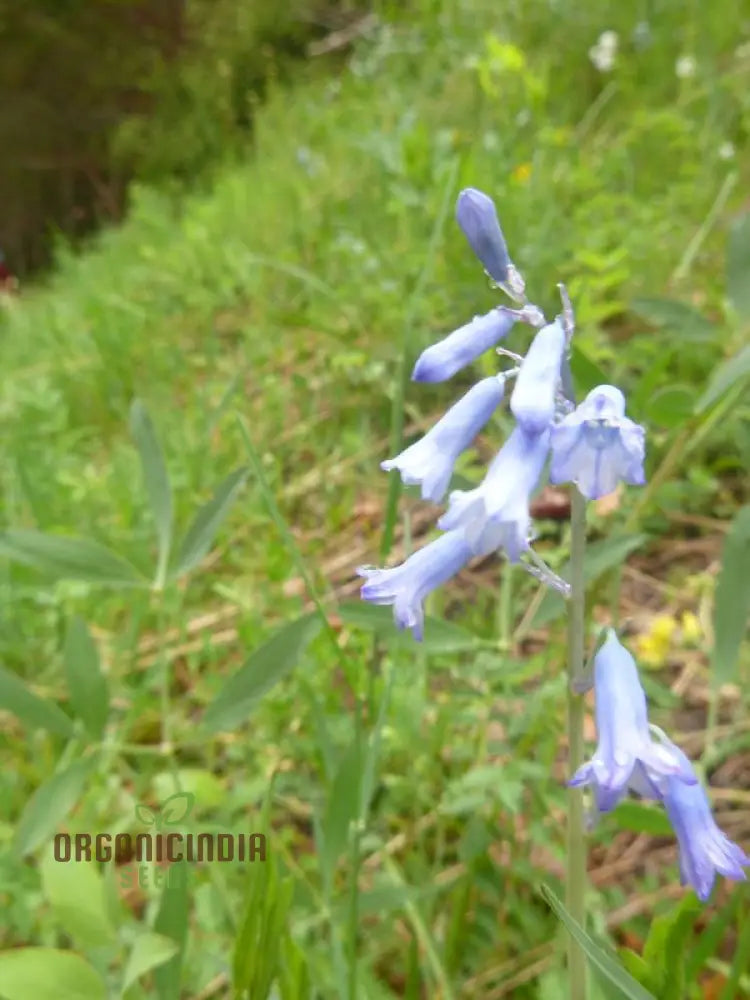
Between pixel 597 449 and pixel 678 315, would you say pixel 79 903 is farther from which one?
pixel 678 315

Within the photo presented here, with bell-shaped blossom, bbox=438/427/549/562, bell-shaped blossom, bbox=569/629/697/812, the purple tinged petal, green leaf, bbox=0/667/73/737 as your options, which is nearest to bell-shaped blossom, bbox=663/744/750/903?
bell-shaped blossom, bbox=569/629/697/812

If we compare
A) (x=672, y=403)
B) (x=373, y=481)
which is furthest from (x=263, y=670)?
(x=373, y=481)

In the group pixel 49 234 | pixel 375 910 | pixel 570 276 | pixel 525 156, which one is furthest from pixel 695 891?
pixel 49 234

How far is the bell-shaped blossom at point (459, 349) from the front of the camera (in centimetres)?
77

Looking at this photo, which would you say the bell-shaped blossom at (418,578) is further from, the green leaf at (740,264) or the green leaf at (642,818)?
the green leaf at (740,264)

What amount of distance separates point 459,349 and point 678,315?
30.5 inches

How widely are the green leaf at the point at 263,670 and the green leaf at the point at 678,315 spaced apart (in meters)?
0.75

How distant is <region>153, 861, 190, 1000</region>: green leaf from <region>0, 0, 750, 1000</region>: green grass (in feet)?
0.21

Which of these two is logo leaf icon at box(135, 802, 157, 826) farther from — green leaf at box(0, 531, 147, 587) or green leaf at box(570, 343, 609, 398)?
green leaf at box(570, 343, 609, 398)

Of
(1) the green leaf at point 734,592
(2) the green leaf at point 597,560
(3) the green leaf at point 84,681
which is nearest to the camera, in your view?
(1) the green leaf at point 734,592

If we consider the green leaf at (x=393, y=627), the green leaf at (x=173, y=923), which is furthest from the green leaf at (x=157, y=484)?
the green leaf at (x=173, y=923)

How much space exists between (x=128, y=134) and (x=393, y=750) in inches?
315

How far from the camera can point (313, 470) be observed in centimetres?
217

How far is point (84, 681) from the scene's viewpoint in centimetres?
115
